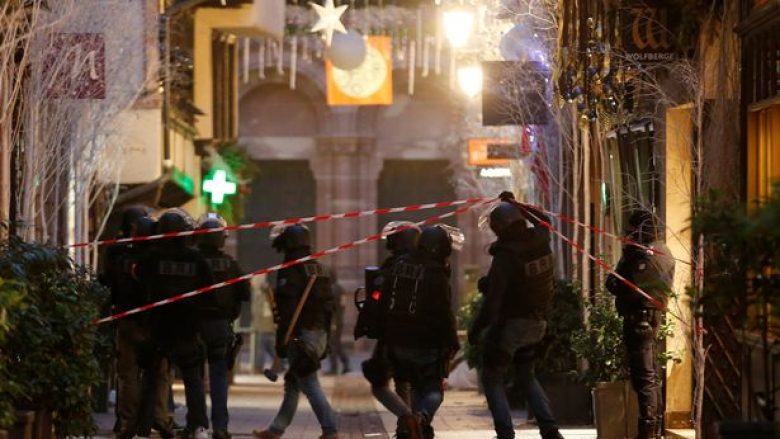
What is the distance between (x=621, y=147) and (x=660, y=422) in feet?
16.4

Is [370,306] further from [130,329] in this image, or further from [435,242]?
[130,329]

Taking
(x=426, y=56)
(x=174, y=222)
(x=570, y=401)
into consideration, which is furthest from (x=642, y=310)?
(x=426, y=56)

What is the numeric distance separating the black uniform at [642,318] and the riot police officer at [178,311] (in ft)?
11.0

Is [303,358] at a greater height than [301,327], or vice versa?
[301,327]

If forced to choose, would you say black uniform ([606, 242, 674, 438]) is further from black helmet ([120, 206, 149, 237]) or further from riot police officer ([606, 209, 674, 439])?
black helmet ([120, 206, 149, 237])

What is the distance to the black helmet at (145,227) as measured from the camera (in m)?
17.2

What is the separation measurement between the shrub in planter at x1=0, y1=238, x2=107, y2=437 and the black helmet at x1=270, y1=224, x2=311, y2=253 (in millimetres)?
3551

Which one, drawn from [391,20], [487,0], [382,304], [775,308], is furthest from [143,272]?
[391,20]

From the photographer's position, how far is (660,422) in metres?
17.1

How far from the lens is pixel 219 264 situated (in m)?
18.1

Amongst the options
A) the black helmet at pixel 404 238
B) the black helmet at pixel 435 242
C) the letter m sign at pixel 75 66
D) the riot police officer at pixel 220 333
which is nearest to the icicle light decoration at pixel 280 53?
the letter m sign at pixel 75 66

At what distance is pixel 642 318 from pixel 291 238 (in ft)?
10.4

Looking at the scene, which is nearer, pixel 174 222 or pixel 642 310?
pixel 174 222

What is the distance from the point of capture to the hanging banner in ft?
137
